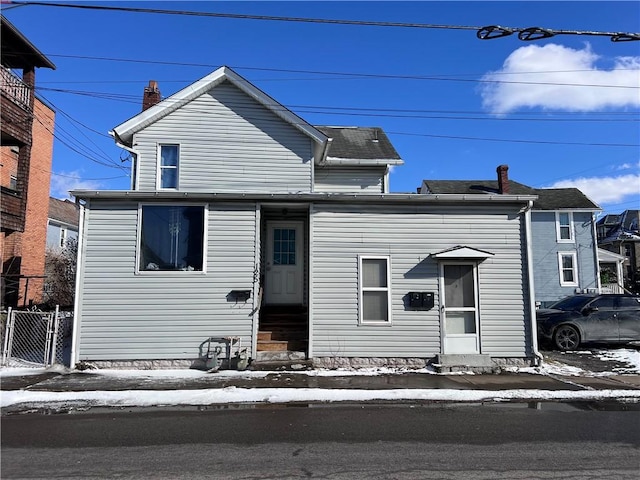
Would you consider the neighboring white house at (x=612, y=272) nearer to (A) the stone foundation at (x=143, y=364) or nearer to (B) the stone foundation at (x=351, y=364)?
(B) the stone foundation at (x=351, y=364)

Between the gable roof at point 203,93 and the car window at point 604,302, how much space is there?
8.82 meters

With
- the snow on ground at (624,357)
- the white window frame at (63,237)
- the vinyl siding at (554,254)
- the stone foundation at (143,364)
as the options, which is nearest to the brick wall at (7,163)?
the white window frame at (63,237)

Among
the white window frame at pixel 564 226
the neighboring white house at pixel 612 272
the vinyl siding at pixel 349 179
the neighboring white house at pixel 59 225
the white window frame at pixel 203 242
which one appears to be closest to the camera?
the white window frame at pixel 203 242

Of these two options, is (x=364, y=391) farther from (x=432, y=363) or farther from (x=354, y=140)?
(x=354, y=140)

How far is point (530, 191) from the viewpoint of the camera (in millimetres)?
25391

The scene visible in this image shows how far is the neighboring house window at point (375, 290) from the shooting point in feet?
32.2

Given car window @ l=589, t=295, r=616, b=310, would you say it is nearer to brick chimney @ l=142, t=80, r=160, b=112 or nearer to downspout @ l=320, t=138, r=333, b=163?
downspout @ l=320, t=138, r=333, b=163

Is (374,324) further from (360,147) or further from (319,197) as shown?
(360,147)

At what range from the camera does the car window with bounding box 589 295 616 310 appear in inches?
479

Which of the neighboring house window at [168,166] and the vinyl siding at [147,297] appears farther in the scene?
the neighboring house window at [168,166]

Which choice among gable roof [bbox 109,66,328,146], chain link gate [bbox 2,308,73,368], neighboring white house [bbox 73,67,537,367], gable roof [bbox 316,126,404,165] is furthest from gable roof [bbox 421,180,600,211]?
chain link gate [bbox 2,308,73,368]

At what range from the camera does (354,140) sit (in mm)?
16031

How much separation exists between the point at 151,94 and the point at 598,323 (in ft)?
49.8

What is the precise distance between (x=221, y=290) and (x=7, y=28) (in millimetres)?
13230
